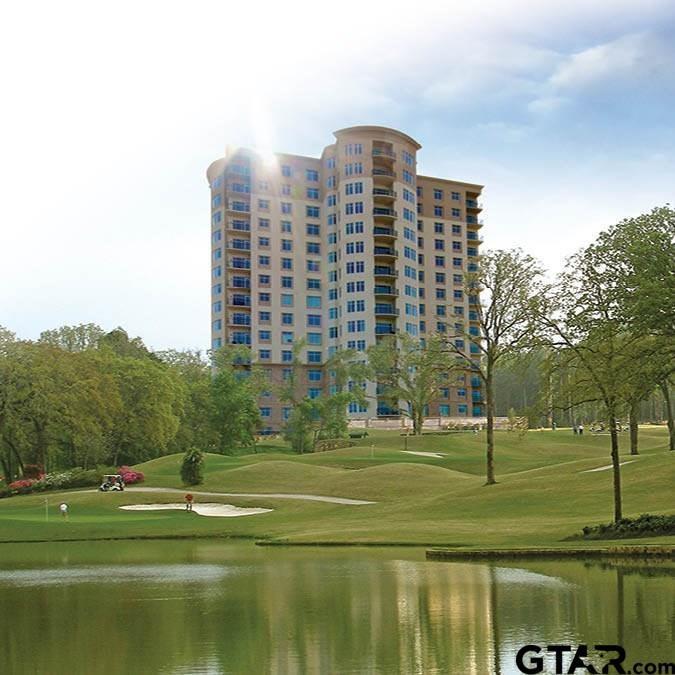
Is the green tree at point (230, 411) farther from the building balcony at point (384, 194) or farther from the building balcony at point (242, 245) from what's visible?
the building balcony at point (384, 194)

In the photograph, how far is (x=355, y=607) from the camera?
19.2 meters

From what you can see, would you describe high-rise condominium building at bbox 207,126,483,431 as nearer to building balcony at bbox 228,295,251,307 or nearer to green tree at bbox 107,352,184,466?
building balcony at bbox 228,295,251,307

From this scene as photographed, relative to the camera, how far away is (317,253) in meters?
146

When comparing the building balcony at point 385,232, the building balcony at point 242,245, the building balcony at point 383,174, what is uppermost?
the building balcony at point 383,174

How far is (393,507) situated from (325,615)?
3066 cm

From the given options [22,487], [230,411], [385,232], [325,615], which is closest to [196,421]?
[230,411]

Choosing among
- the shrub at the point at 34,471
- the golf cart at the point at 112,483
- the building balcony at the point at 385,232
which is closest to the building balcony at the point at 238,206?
the building balcony at the point at 385,232

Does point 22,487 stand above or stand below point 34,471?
below

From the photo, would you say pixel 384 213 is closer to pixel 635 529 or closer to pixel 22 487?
pixel 22 487

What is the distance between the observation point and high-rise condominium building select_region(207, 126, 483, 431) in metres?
137

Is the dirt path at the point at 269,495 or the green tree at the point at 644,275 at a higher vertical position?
the green tree at the point at 644,275

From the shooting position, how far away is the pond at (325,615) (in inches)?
553

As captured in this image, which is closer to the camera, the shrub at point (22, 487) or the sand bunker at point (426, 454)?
the shrub at point (22, 487)

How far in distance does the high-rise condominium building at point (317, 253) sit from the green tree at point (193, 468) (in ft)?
243
